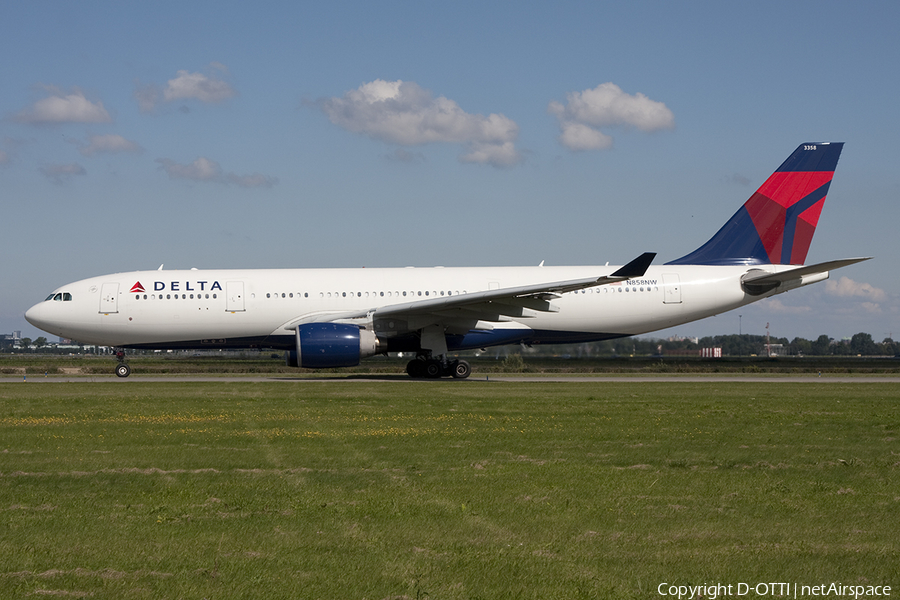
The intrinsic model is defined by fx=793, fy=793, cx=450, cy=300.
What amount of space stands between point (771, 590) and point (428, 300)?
737 inches

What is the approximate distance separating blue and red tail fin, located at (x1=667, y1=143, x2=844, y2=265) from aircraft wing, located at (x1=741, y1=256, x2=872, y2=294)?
104 centimetres

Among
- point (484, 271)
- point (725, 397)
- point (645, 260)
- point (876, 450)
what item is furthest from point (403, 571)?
point (484, 271)

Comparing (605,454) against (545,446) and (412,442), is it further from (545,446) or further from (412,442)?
(412,442)

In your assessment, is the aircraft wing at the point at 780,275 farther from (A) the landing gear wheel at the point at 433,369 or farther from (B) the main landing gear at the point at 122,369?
(B) the main landing gear at the point at 122,369

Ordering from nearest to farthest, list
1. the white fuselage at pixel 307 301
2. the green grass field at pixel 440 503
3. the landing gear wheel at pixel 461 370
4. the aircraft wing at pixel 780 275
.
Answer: the green grass field at pixel 440 503
the aircraft wing at pixel 780 275
the landing gear wheel at pixel 461 370
the white fuselage at pixel 307 301

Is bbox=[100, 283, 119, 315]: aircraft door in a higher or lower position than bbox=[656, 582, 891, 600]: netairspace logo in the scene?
higher

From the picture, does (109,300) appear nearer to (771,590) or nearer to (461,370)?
(461,370)

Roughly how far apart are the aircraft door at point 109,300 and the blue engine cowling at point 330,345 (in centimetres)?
652

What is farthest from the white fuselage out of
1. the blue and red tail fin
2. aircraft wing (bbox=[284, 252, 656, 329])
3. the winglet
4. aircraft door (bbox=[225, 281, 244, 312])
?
the winglet

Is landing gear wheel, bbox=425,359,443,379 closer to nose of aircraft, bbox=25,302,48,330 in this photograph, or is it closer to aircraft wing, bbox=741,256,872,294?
aircraft wing, bbox=741,256,872,294

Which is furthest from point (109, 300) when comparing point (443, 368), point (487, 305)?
point (487, 305)

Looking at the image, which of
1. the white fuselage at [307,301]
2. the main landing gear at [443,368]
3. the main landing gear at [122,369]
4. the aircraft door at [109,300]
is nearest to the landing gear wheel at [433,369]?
the main landing gear at [443,368]

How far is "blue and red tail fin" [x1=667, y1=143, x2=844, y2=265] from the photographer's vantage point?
26.5 m

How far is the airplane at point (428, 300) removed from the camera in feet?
77.9
